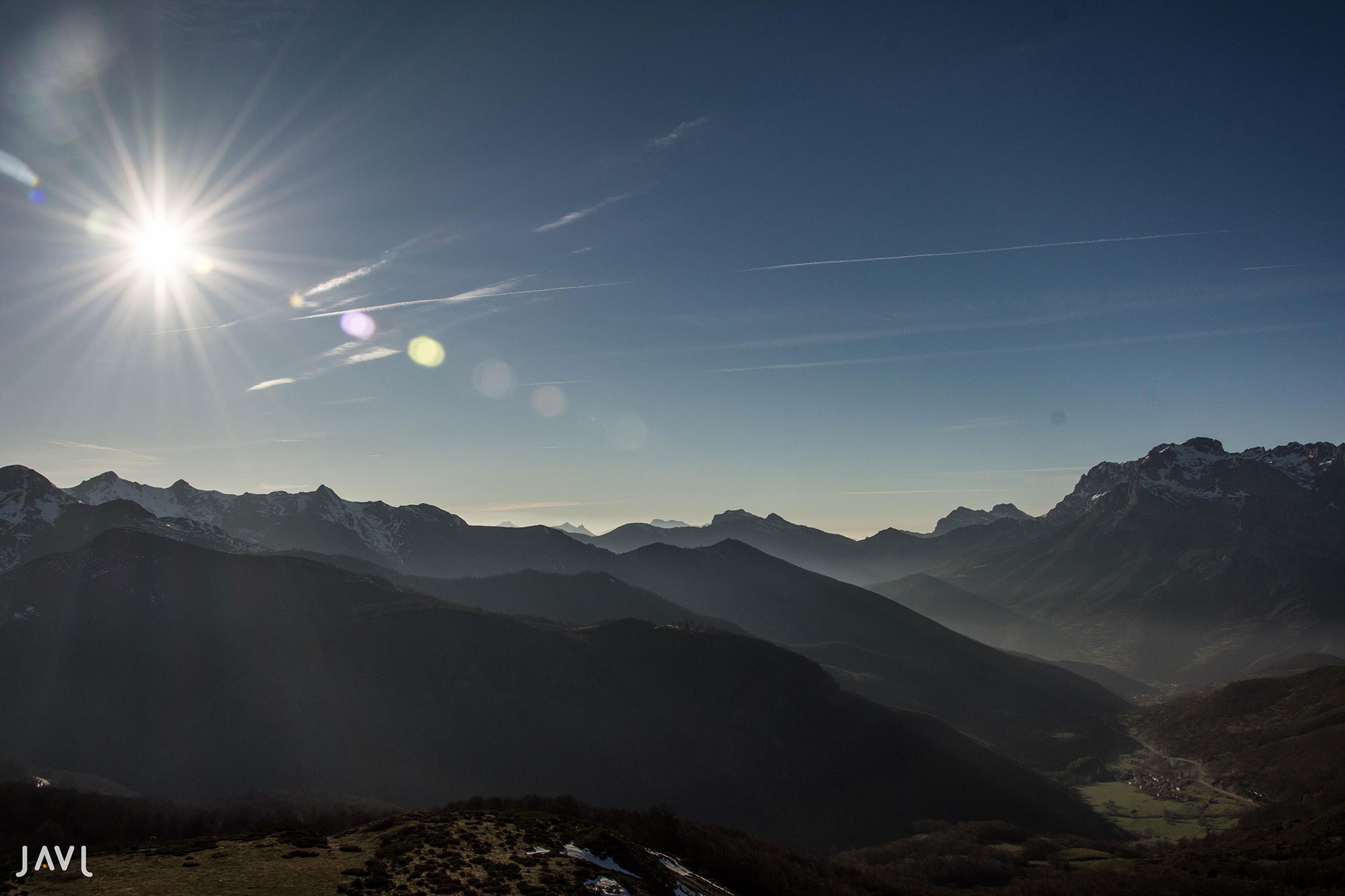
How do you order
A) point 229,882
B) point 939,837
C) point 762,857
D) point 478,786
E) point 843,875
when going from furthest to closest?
point 478,786
point 939,837
point 843,875
point 762,857
point 229,882

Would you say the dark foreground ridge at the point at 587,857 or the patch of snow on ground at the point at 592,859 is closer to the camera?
the dark foreground ridge at the point at 587,857

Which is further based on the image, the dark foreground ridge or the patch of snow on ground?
the patch of snow on ground

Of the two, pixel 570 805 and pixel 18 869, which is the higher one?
pixel 18 869

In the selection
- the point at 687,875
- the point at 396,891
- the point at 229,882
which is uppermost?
the point at 229,882

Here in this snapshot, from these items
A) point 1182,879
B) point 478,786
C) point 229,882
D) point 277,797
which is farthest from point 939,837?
point 229,882

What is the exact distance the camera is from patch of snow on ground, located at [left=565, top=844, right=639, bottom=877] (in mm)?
49406

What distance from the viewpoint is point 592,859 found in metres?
50.6

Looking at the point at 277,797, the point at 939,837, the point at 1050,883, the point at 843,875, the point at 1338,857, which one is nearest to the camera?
the point at 1338,857

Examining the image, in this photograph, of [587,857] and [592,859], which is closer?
[587,857]

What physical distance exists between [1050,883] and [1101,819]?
326ft

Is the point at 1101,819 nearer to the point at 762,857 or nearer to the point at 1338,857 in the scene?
the point at 1338,857

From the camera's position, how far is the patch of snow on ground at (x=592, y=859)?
4941cm

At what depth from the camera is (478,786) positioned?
7717 inches

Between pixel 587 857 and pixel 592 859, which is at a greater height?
pixel 587 857
